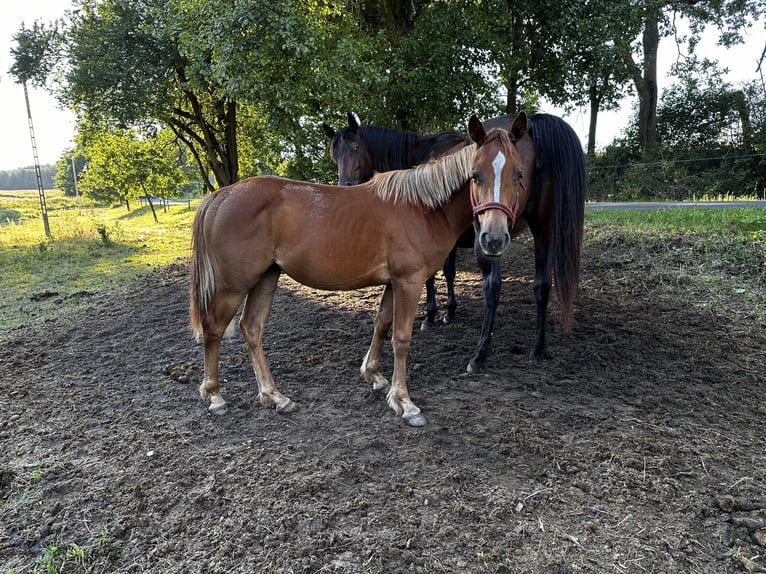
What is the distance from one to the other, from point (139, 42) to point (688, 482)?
43.8ft

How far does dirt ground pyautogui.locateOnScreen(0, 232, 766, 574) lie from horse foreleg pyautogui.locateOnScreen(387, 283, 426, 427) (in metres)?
0.13

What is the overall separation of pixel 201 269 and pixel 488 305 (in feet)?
8.19

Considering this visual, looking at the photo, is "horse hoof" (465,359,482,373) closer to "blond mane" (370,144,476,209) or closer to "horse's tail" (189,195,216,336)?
"blond mane" (370,144,476,209)

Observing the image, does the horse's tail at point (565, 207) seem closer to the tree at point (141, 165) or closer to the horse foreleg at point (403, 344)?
the horse foreleg at point (403, 344)

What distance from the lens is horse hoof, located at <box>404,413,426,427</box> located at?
3056mm

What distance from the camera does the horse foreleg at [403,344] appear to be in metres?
3.11

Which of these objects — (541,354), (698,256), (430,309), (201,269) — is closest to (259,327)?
(201,269)

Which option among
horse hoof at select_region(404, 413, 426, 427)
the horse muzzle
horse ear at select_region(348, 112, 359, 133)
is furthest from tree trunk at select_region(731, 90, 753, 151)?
horse hoof at select_region(404, 413, 426, 427)

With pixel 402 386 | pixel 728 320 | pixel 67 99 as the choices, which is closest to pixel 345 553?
pixel 402 386

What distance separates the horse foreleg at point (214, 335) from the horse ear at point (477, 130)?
199cm

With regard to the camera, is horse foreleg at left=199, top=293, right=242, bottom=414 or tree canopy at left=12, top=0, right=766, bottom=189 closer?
horse foreleg at left=199, top=293, right=242, bottom=414

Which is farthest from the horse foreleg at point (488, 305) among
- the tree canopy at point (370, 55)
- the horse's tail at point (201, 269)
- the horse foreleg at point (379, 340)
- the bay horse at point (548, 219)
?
the tree canopy at point (370, 55)

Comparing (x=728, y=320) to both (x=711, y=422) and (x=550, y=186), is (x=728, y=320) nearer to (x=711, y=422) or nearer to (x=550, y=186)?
(x=711, y=422)

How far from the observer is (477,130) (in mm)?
2889
